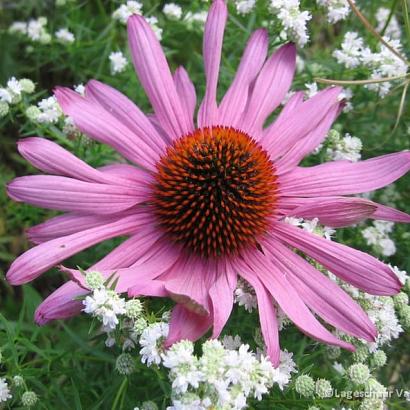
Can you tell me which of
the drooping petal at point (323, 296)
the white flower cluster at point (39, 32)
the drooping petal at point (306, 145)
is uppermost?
the white flower cluster at point (39, 32)

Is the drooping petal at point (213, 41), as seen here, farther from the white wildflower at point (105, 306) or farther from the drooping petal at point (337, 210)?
the white wildflower at point (105, 306)

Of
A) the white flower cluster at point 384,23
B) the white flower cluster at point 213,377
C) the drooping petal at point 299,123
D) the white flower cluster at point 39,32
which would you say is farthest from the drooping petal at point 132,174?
the white flower cluster at point 384,23

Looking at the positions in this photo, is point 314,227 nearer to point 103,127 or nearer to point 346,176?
point 346,176

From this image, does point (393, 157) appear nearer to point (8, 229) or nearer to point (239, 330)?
point (239, 330)

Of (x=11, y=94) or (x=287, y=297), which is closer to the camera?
(x=287, y=297)

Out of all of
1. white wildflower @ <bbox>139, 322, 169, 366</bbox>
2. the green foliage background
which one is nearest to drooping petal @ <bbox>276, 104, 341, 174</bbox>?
the green foliage background

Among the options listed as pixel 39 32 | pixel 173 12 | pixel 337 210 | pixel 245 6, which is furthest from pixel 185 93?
pixel 39 32

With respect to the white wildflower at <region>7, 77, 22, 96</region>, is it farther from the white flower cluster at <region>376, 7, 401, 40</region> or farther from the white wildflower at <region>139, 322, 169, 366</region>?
the white flower cluster at <region>376, 7, 401, 40</region>
